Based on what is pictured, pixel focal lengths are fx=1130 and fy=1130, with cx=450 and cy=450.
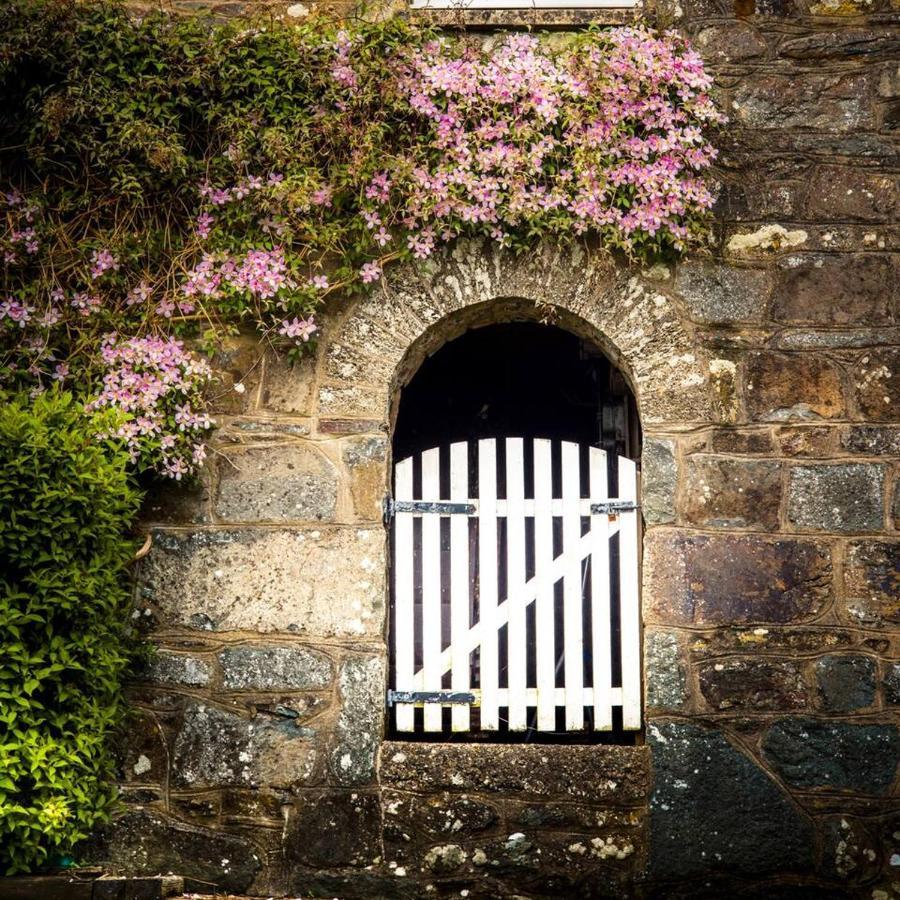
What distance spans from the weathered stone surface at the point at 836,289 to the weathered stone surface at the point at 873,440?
422 millimetres

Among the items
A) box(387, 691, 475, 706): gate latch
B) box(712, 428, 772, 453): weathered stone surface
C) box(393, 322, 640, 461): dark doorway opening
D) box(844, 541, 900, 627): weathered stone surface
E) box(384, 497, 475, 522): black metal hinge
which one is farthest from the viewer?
box(393, 322, 640, 461): dark doorway opening

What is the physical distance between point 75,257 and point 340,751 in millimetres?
2204

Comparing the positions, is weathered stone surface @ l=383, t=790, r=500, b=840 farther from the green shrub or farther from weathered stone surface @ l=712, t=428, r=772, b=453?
weathered stone surface @ l=712, t=428, r=772, b=453

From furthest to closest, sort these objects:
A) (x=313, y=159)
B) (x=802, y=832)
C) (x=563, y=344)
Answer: (x=563, y=344) → (x=313, y=159) → (x=802, y=832)

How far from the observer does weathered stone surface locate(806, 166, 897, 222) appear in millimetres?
4496

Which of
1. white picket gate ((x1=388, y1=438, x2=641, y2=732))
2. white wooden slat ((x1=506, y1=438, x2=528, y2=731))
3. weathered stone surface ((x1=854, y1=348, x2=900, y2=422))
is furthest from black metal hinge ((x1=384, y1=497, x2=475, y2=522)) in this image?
weathered stone surface ((x1=854, y1=348, x2=900, y2=422))

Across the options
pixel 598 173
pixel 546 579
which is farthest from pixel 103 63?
pixel 546 579

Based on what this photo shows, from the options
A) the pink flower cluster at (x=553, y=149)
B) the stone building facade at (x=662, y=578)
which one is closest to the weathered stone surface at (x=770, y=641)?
the stone building facade at (x=662, y=578)

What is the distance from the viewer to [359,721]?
432 centimetres

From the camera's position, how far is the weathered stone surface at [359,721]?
4.30m

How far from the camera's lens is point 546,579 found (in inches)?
183

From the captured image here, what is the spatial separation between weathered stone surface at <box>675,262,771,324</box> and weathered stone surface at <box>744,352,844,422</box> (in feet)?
0.61

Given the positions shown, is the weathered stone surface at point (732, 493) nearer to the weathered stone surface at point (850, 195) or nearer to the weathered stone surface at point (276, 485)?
the weathered stone surface at point (850, 195)

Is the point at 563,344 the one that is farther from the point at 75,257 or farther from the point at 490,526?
the point at 75,257
